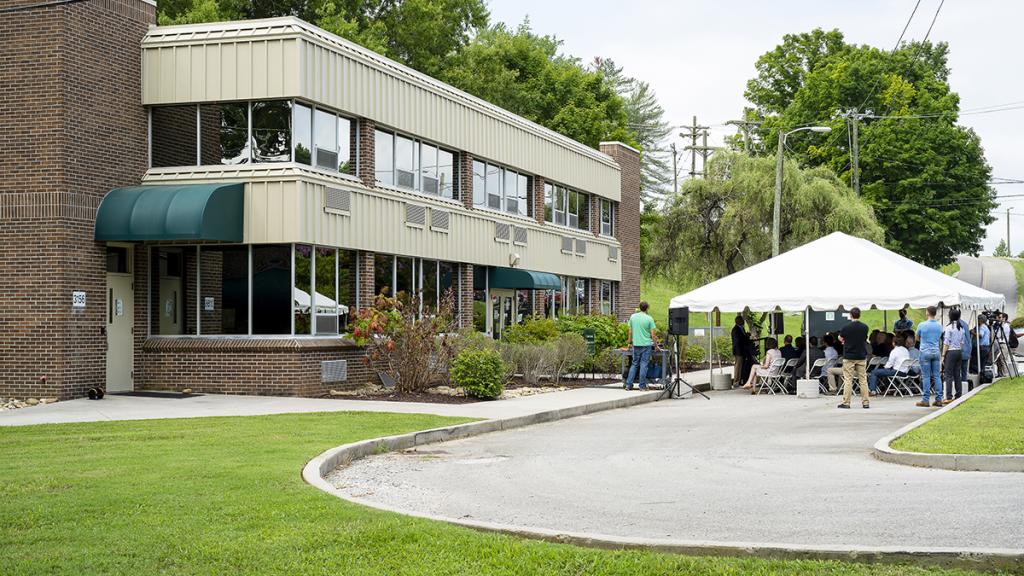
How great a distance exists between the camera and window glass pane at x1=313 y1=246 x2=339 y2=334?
23214 mm

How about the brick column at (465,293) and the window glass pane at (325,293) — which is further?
the brick column at (465,293)

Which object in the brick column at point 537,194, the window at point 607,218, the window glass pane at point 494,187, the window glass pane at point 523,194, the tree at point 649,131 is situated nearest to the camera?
the window glass pane at point 494,187

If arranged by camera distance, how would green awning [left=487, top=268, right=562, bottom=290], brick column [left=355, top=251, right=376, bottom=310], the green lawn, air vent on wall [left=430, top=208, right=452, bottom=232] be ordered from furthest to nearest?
green awning [left=487, top=268, right=562, bottom=290] < air vent on wall [left=430, top=208, right=452, bottom=232] < brick column [left=355, top=251, right=376, bottom=310] < the green lawn

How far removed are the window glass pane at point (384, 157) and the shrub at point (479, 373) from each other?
221 inches

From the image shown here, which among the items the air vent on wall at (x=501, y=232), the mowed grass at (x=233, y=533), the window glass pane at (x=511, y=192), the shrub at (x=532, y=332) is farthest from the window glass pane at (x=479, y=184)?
the mowed grass at (x=233, y=533)

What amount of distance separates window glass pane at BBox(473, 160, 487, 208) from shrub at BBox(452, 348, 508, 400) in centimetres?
941

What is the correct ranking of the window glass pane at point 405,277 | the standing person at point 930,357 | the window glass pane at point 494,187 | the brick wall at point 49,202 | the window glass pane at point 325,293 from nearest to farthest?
the standing person at point 930,357, the brick wall at point 49,202, the window glass pane at point 325,293, the window glass pane at point 405,277, the window glass pane at point 494,187

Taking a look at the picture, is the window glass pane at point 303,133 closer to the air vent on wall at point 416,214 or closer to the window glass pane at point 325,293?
the window glass pane at point 325,293

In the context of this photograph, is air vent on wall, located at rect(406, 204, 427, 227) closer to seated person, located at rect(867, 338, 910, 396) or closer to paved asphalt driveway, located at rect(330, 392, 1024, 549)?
paved asphalt driveway, located at rect(330, 392, 1024, 549)

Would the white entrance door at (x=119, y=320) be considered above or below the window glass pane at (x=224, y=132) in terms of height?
below

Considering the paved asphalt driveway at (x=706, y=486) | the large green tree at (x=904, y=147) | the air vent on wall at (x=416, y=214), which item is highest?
the large green tree at (x=904, y=147)

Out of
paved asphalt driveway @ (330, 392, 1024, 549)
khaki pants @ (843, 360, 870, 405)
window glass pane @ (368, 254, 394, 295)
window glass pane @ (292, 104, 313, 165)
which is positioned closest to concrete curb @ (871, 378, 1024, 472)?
paved asphalt driveway @ (330, 392, 1024, 549)

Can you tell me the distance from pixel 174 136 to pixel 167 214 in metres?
3.01

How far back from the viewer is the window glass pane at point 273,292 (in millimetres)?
22766
